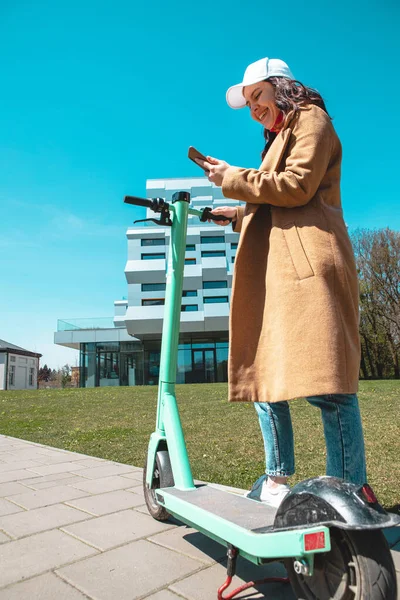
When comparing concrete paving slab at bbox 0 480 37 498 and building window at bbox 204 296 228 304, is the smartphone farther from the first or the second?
building window at bbox 204 296 228 304

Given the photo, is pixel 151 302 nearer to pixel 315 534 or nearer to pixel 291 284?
pixel 291 284

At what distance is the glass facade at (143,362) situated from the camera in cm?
3424

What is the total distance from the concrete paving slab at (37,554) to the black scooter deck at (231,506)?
509 millimetres

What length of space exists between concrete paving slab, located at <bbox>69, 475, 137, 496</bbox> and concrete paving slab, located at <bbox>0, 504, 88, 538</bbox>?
1.44ft

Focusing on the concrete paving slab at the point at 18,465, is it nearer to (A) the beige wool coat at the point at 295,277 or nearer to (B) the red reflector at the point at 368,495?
(A) the beige wool coat at the point at 295,277

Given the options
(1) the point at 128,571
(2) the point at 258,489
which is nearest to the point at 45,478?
(1) the point at 128,571

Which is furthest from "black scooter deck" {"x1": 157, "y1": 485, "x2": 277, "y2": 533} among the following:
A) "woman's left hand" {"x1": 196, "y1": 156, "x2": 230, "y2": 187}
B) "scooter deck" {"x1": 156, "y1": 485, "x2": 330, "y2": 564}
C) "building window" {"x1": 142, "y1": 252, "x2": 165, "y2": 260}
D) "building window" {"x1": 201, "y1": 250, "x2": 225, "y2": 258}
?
"building window" {"x1": 201, "y1": 250, "x2": 225, "y2": 258}

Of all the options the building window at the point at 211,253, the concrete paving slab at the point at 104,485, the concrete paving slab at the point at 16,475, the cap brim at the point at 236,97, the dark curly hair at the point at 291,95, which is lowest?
the concrete paving slab at the point at 16,475

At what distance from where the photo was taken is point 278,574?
193 centimetres

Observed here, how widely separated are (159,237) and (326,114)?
116 feet

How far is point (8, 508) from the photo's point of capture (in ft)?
9.86

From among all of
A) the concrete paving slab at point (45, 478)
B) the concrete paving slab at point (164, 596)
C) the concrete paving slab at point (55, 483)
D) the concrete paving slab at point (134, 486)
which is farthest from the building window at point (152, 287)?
the concrete paving slab at point (164, 596)

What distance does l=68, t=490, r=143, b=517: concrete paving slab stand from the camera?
292 centimetres

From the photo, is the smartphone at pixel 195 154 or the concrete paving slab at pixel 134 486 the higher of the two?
the smartphone at pixel 195 154
